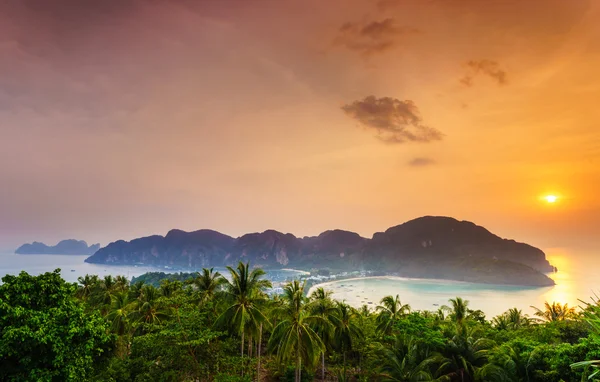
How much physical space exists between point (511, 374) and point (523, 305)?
16713cm

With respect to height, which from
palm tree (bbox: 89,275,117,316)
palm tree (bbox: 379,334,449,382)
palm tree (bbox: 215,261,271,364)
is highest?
palm tree (bbox: 215,261,271,364)

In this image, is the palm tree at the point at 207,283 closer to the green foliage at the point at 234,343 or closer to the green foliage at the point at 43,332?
the green foliage at the point at 234,343

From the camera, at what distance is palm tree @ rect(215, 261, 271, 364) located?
23922mm

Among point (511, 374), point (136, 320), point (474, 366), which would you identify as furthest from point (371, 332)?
point (136, 320)

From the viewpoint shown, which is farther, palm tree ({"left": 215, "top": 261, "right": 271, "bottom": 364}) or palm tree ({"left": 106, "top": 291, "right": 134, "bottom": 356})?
palm tree ({"left": 106, "top": 291, "right": 134, "bottom": 356})

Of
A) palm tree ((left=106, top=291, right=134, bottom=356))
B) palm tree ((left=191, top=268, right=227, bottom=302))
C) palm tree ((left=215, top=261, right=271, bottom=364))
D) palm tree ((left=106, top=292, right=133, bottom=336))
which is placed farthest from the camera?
palm tree ((left=191, top=268, right=227, bottom=302))

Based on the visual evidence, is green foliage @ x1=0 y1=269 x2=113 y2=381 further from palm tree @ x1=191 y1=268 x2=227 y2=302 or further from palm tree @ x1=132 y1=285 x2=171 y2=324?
palm tree @ x1=191 y1=268 x2=227 y2=302

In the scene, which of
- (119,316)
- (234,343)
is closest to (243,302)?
(234,343)

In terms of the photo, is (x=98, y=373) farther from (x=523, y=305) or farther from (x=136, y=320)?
(x=523, y=305)

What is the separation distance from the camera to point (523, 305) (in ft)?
494

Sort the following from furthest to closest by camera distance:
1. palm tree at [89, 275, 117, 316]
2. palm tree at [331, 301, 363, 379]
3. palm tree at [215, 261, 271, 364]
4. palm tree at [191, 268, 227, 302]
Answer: palm tree at [89, 275, 117, 316]
palm tree at [191, 268, 227, 302]
palm tree at [331, 301, 363, 379]
palm tree at [215, 261, 271, 364]

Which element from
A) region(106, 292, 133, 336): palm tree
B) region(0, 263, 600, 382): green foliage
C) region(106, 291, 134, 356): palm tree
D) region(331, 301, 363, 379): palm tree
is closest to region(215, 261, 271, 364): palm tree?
region(0, 263, 600, 382): green foliage

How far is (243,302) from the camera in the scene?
966 inches

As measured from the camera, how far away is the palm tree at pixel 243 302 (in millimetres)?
23922
